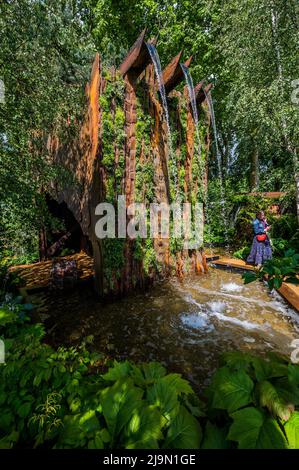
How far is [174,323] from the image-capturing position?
172 inches

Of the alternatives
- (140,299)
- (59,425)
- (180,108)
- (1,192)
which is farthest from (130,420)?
(180,108)

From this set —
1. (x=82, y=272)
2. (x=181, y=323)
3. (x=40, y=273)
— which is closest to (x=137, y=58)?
(x=181, y=323)

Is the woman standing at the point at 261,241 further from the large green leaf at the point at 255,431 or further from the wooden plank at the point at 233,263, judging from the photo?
the large green leaf at the point at 255,431

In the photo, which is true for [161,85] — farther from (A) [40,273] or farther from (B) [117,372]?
(A) [40,273]

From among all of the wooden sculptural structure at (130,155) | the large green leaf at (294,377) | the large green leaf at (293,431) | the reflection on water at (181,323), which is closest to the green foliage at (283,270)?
the large green leaf at (294,377)

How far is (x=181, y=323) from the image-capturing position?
4363mm

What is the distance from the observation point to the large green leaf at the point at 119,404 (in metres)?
1.28

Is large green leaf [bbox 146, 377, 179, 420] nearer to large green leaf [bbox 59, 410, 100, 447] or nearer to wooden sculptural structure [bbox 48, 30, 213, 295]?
large green leaf [bbox 59, 410, 100, 447]

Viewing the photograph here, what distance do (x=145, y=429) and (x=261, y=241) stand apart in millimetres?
6615

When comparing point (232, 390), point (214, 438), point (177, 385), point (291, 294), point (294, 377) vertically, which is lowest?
point (291, 294)

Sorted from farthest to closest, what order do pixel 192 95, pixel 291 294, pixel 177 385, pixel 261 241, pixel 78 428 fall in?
pixel 261 241 < pixel 192 95 < pixel 291 294 < pixel 177 385 < pixel 78 428

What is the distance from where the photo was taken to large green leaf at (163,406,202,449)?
1.22m

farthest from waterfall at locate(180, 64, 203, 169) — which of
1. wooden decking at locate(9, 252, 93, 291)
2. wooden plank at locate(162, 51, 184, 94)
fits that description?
wooden decking at locate(9, 252, 93, 291)

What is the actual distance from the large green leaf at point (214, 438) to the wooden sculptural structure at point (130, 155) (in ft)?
13.7
